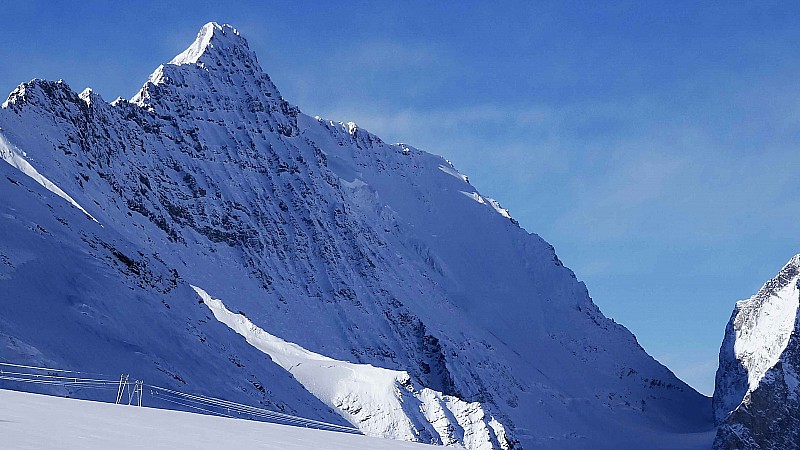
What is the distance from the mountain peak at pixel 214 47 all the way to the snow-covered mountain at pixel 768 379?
114 metres

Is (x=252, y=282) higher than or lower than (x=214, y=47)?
lower

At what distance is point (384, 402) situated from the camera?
94.3 meters

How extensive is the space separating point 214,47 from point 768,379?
121531 millimetres

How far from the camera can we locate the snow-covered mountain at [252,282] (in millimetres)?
62125

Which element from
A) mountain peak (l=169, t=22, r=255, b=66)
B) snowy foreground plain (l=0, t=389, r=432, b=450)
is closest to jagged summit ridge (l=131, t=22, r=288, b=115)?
mountain peak (l=169, t=22, r=255, b=66)

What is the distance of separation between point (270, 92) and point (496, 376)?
6747cm

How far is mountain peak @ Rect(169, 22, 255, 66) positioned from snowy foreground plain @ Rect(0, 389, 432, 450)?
150143mm

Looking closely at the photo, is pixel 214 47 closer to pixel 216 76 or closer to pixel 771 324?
pixel 216 76

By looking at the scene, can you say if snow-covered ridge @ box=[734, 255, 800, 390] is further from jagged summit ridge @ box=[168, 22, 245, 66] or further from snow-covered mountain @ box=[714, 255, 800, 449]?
jagged summit ridge @ box=[168, 22, 245, 66]

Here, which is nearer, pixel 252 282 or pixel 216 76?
pixel 252 282

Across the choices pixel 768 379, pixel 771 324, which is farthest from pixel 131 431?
pixel 771 324

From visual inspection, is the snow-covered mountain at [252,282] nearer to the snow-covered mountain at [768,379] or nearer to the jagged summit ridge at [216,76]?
the jagged summit ridge at [216,76]

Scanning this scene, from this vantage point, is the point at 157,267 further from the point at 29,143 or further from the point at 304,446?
the point at 304,446

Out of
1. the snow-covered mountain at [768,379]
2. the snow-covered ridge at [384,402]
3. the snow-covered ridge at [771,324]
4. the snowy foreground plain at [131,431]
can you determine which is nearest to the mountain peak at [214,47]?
the snow-covered ridge at [384,402]
